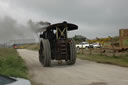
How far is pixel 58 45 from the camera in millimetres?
14570

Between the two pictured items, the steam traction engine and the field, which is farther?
the steam traction engine

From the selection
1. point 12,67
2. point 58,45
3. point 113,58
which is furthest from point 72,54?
point 12,67

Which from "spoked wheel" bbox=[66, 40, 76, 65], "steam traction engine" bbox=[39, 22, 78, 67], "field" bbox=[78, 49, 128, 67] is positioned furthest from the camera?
"spoked wheel" bbox=[66, 40, 76, 65]

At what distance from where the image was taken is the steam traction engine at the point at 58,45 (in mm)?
14375

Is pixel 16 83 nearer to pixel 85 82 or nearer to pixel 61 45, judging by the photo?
pixel 85 82

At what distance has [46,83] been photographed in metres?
8.66

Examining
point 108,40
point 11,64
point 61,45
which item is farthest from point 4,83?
point 108,40

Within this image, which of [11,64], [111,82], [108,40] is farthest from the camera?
[108,40]

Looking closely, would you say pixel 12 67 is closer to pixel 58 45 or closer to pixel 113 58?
pixel 58 45

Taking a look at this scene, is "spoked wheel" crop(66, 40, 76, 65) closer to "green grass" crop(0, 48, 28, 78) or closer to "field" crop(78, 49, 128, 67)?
"field" crop(78, 49, 128, 67)

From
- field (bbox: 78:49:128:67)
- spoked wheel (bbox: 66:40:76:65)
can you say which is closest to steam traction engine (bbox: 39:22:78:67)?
spoked wheel (bbox: 66:40:76:65)

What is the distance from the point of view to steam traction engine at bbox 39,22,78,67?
47.2 feet

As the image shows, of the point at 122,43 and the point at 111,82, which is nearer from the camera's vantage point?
the point at 111,82

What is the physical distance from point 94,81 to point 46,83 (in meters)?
2.01
